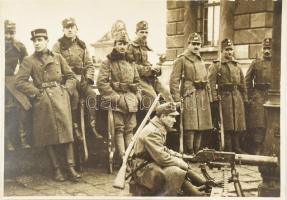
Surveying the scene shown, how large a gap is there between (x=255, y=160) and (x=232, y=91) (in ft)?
3.45

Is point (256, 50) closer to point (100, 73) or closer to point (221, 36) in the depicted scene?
point (221, 36)

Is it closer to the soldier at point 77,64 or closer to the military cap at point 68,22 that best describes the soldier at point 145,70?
the soldier at point 77,64

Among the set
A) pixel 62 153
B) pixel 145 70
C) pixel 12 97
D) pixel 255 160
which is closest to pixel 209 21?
pixel 145 70

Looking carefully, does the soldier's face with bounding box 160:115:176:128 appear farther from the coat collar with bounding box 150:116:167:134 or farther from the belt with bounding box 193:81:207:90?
the belt with bounding box 193:81:207:90

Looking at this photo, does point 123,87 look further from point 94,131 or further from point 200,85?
point 200,85

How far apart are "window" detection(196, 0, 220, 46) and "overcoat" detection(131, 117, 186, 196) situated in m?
1.64

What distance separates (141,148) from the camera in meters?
3.61

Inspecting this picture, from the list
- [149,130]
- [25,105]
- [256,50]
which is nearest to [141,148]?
[149,130]

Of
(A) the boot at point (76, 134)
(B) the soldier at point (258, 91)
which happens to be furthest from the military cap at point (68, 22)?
(B) the soldier at point (258, 91)

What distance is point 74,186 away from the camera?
153 inches

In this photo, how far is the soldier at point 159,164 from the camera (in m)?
3.54

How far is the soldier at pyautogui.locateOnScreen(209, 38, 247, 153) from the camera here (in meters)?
→ 4.54

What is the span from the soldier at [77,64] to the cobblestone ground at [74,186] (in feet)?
1.34

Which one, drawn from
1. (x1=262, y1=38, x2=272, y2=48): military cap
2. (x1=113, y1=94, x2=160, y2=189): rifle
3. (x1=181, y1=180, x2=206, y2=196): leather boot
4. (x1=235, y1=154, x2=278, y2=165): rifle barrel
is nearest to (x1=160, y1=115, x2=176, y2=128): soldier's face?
(x1=113, y1=94, x2=160, y2=189): rifle
